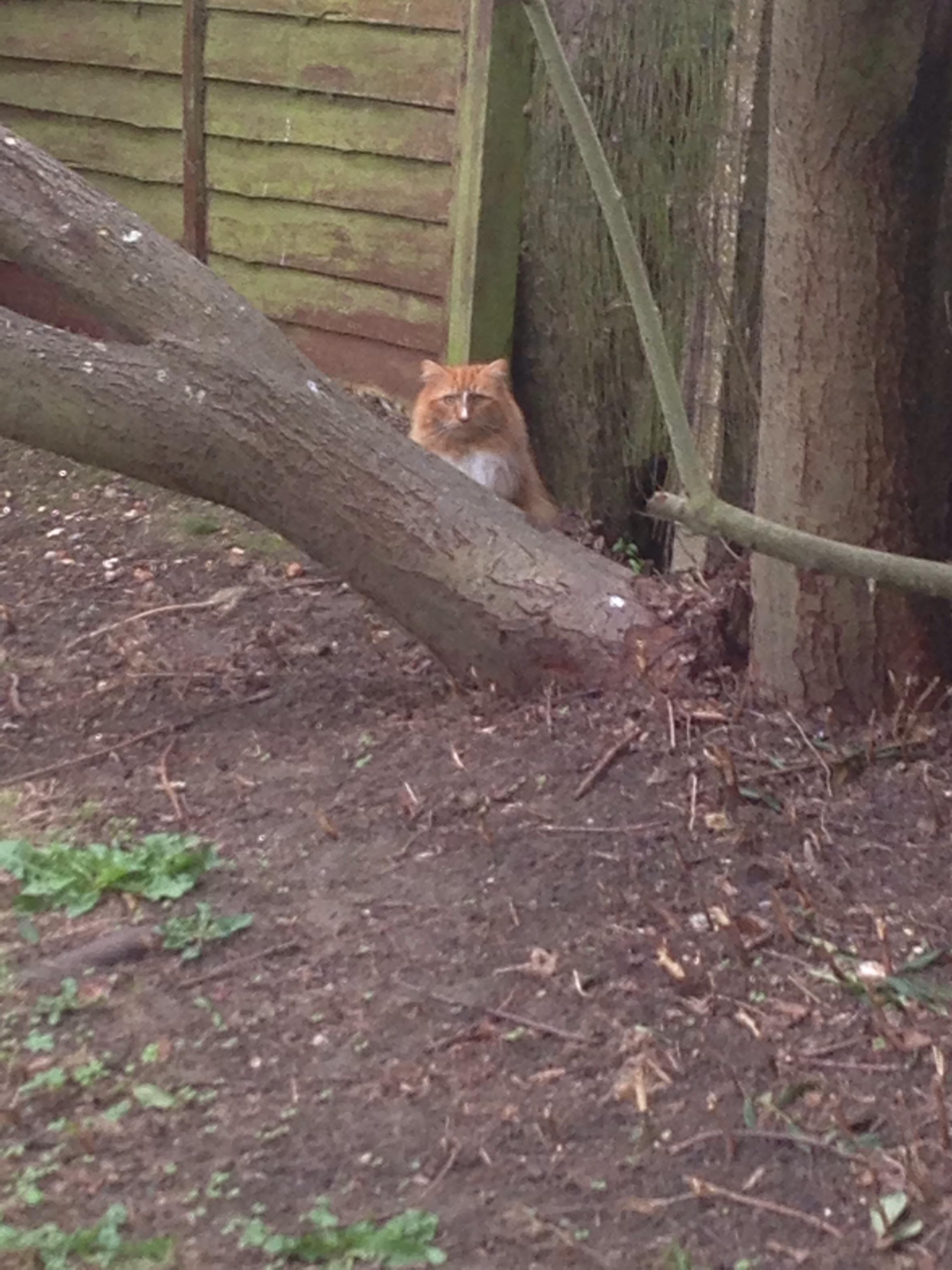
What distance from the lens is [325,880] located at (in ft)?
9.15

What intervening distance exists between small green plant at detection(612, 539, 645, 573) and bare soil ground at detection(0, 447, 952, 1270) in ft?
3.46

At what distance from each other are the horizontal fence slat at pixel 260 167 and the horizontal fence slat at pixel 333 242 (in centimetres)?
4

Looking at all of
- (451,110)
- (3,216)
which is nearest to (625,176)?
(451,110)

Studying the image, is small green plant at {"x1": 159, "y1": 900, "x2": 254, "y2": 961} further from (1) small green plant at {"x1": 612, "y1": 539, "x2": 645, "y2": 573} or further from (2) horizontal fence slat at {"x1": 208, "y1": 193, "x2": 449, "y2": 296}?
(2) horizontal fence slat at {"x1": 208, "y1": 193, "x2": 449, "y2": 296}

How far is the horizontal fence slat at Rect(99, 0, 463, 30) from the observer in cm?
500

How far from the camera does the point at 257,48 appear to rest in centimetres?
572

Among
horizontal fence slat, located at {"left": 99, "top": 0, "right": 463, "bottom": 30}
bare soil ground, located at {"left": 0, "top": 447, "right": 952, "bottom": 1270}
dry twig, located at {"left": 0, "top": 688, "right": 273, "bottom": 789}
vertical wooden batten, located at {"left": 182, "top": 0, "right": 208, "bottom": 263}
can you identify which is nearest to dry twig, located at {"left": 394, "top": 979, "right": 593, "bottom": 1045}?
bare soil ground, located at {"left": 0, "top": 447, "right": 952, "bottom": 1270}

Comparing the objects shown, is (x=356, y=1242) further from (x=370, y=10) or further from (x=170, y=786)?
(x=370, y=10)

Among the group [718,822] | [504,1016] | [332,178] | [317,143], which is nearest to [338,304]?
[332,178]

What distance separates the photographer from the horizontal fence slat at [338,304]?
17.6 feet

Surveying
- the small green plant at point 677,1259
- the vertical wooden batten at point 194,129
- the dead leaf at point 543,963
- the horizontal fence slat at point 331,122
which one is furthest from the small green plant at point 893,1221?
the vertical wooden batten at point 194,129

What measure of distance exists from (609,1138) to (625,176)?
2925mm

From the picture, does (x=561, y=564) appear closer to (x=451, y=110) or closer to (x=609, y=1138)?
(x=609, y=1138)

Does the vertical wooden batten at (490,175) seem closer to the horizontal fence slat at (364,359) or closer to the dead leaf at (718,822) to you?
the horizontal fence slat at (364,359)
